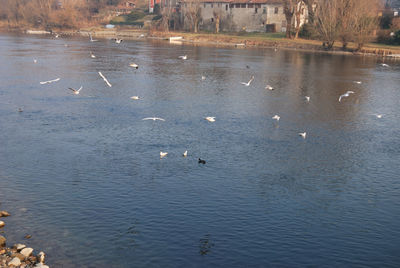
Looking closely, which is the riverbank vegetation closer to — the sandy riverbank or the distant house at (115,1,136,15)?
the distant house at (115,1,136,15)

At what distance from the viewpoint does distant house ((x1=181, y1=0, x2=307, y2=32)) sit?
448ft

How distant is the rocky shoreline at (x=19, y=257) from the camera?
1797 cm

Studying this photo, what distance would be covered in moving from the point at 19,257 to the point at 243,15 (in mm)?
133231

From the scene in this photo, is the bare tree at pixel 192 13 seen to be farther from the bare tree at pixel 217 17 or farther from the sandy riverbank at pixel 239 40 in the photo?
the bare tree at pixel 217 17

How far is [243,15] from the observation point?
143 metres

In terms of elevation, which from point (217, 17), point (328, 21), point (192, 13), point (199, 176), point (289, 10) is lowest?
point (199, 176)

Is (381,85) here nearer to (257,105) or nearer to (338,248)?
(257,105)

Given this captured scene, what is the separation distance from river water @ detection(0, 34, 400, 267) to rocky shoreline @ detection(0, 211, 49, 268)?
0.66 meters

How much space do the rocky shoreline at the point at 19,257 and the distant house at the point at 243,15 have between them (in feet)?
404

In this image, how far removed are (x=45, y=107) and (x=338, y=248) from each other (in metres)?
32.7

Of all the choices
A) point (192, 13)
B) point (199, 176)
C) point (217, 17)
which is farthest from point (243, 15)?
point (199, 176)

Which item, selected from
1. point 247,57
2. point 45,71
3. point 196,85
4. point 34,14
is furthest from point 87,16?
point 196,85

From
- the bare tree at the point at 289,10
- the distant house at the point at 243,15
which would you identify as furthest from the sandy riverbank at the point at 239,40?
the distant house at the point at 243,15

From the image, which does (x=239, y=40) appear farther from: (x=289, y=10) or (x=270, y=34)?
(x=289, y=10)
